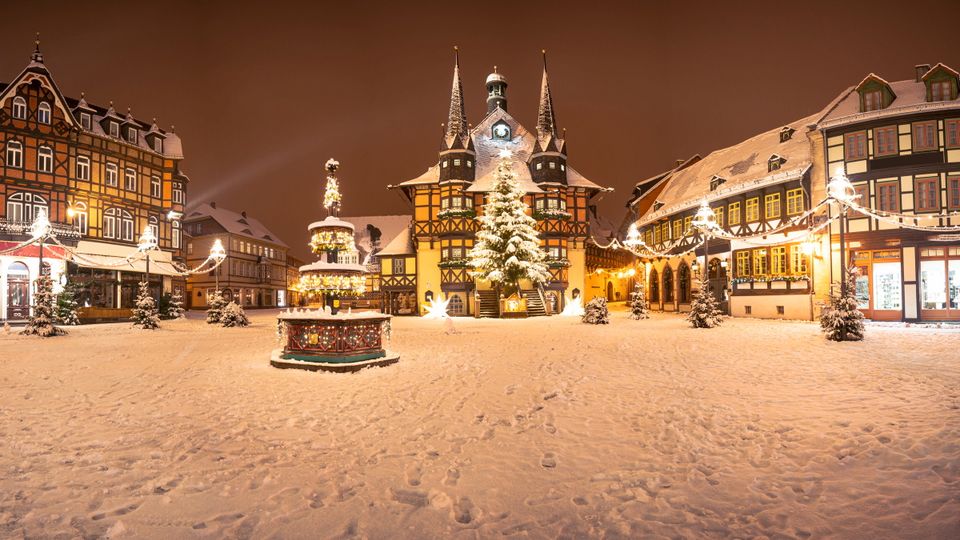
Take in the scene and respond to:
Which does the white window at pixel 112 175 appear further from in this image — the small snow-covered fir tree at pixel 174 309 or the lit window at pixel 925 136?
the lit window at pixel 925 136

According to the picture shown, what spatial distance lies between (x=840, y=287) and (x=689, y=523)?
15946 millimetres

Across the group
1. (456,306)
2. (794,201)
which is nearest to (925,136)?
(794,201)

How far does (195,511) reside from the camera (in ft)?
13.9

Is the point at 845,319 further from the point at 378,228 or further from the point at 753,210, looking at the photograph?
the point at 378,228

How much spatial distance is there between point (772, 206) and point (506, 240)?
15321mm

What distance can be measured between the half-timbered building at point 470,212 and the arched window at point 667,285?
19.9 ft

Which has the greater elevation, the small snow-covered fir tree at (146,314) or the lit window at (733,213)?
the lit window at (733,213)

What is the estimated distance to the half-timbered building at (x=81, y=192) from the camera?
94.4 ft

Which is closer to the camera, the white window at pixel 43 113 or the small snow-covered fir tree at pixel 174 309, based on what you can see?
the white window at pixel 43 113

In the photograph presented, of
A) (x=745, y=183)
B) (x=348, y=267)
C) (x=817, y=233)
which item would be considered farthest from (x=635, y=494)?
(x=745, y=183)

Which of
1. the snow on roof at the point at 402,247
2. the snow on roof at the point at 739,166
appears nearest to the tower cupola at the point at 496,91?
the snow on roof at the point at 402,247

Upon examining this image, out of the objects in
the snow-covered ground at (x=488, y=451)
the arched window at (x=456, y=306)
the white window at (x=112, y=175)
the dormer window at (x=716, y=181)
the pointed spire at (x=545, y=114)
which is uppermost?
the pointed spire at (x=545, y=114)

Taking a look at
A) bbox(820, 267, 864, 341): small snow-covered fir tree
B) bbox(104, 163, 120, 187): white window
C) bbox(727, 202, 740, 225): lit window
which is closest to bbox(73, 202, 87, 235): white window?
bbox(104, 163, 120, 187): white window

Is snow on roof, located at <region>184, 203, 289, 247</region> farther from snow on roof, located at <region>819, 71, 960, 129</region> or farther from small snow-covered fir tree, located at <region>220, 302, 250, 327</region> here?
snow on roof, located at <region>819, 71, 960, 129</region>
